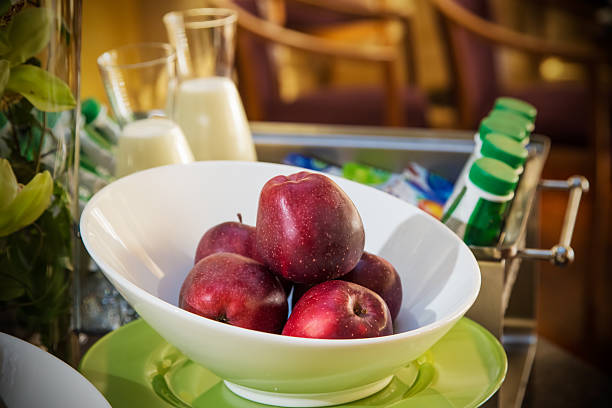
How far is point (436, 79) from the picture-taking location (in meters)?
3.17

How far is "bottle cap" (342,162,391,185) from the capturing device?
0.71 m

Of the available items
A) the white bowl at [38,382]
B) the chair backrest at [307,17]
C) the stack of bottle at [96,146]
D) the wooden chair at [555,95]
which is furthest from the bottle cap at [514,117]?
the chair backrest at [307,17]

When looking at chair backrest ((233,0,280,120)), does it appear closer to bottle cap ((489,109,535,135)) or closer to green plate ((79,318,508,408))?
bottle cap ((489,109,535,135))

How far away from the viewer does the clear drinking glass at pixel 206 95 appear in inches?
26.1

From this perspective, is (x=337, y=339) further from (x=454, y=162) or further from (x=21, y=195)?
(x=454, y=162)

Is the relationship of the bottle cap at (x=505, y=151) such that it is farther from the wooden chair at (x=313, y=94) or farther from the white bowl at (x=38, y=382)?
the wooden chair at (x=313, y=94)

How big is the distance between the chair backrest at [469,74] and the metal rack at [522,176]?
0.88 meters

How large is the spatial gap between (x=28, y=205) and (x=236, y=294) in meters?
0.12

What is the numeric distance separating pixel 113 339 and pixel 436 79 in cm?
288

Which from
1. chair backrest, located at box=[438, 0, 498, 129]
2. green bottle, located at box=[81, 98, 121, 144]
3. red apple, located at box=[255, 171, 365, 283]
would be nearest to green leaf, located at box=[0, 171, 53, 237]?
red apple, located at box=[255, 171, 365, 283]

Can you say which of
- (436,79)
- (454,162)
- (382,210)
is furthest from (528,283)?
(436,79)

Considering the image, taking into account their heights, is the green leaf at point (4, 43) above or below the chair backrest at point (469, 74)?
above

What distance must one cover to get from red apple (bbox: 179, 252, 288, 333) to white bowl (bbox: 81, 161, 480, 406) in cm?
2

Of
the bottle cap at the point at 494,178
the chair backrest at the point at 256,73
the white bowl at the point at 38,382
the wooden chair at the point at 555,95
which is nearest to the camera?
the white bowl at the point at 38,382
